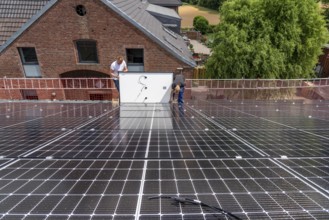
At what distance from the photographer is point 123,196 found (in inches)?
101

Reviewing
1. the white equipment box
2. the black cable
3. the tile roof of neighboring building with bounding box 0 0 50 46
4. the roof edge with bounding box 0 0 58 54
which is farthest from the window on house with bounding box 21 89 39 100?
the black cable

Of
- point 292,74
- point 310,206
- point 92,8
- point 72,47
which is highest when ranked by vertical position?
point 92,8

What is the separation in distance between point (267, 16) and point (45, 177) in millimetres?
21464

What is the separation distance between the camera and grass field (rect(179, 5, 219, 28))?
72875 millimetres

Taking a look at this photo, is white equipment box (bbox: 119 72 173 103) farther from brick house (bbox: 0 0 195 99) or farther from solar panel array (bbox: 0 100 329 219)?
solar panel array (bbox: 0 100 329 219)

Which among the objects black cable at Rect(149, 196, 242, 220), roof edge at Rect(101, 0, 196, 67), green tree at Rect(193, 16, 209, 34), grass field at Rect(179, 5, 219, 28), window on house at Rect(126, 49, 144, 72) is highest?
grass field at Rect(179, 5, 219, 28)

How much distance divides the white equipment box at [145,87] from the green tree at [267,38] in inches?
364

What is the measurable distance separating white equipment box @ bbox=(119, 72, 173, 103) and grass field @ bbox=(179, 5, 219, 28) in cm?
6401

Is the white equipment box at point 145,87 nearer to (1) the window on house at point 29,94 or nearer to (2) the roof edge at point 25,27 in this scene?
(2) the roof edge at point 25,27

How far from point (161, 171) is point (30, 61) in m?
18.1

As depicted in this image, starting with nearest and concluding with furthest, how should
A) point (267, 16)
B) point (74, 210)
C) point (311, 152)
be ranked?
1. point (74, 210)
2. point (311, 152)
3. point (267, 16)

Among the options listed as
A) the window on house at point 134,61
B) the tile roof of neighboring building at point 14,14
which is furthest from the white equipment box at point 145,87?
the tile roof of neighboring building at point 14,14

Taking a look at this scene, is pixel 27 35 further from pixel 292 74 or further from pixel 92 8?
pixel 292 74

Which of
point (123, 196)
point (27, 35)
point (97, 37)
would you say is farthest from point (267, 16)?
point (123, 196)
